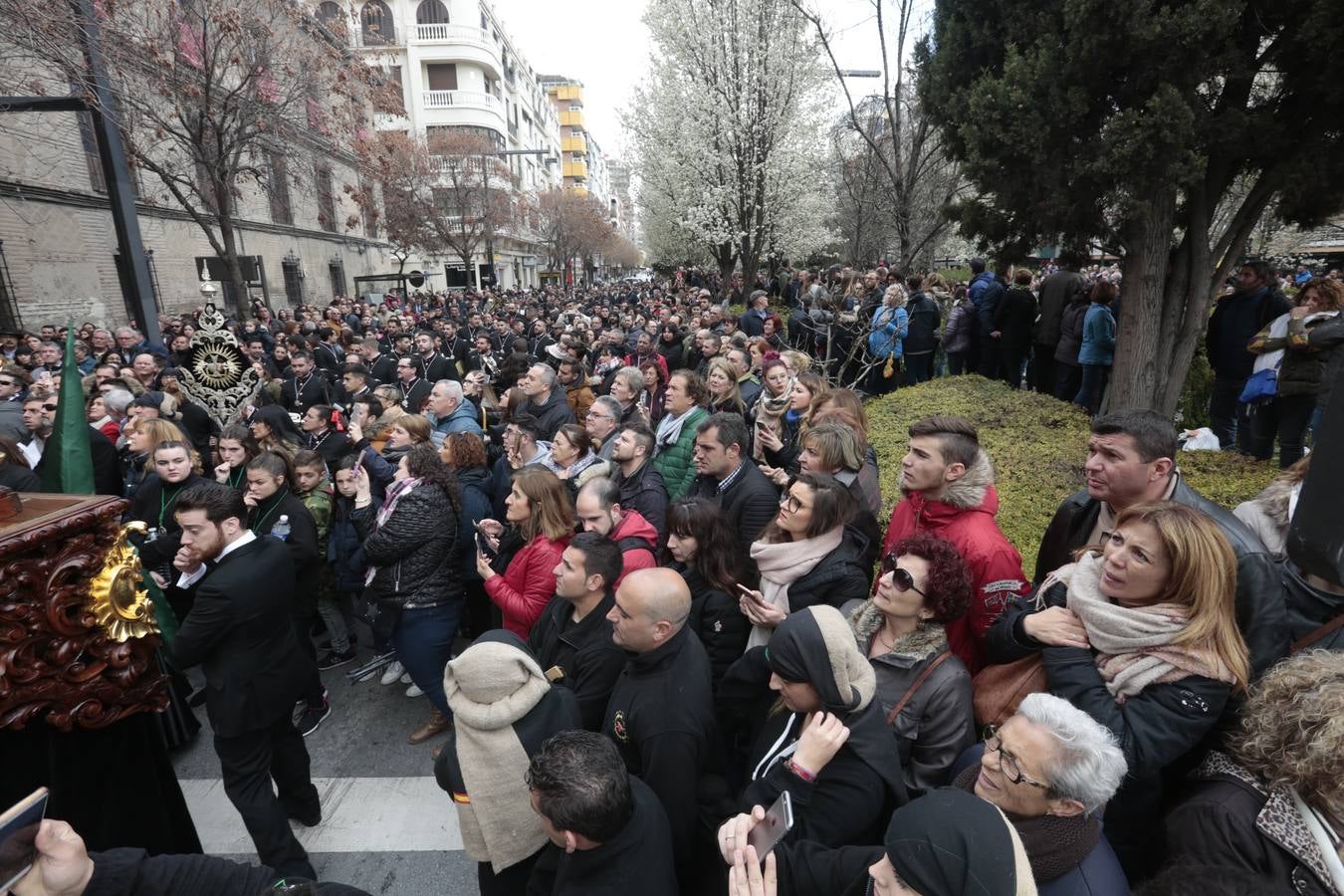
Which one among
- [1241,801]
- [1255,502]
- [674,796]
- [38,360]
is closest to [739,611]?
[674,796]

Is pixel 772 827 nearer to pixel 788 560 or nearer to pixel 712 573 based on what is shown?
pixel 788 560

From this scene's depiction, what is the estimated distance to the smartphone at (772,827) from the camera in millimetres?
1617

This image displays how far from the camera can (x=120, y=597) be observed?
8.34ft

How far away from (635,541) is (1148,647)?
2.18m

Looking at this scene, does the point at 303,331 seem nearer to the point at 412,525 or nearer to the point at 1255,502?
the point at 412,525

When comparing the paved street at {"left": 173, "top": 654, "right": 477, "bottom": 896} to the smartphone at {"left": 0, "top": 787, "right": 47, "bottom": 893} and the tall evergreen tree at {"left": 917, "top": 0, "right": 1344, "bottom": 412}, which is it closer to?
the smartphone at {"left": 0, "top": 787, "right": 47, "bottom": 893}

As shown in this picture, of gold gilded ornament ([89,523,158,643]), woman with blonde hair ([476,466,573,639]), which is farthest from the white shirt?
woman with blonde hair ([476,466,573,639])

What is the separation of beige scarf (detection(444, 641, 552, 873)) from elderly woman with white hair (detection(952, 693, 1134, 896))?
4.77 feet

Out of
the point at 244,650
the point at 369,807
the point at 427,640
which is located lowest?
the point at 369,807

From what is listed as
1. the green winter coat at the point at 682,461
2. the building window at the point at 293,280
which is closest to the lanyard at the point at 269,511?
the green winter coat at the point at 682,461

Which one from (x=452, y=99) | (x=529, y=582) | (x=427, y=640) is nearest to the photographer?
(x=529, y=582)

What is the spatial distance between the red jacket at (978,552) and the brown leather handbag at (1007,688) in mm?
212

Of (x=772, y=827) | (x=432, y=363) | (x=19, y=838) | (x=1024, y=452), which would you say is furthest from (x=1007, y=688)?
(x=432, y=363)

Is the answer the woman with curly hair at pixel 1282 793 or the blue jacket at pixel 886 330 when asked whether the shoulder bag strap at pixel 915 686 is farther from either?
the blue jacket at pixel 886 330
